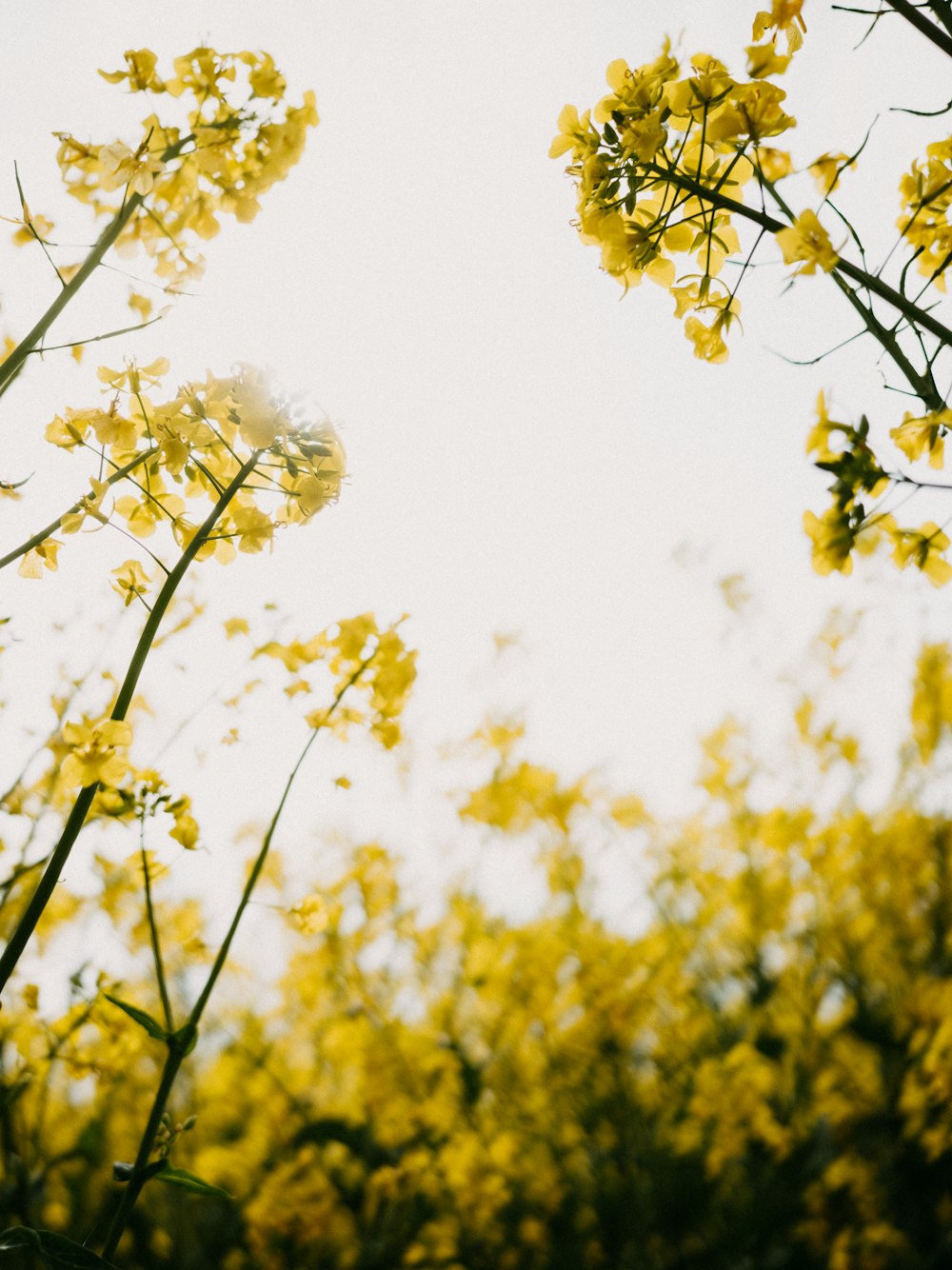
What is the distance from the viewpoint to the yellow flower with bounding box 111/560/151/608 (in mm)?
1235

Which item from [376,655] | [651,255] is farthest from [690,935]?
[651,255]

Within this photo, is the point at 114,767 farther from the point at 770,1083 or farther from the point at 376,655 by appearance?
the point at 770,1083

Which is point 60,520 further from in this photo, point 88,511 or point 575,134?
point 575,134

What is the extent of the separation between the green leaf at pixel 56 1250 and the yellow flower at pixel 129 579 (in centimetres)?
81

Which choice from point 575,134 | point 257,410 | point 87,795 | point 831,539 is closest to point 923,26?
point 575,134

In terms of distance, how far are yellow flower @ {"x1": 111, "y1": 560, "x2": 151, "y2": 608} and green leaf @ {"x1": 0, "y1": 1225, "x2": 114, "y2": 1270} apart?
31.8 inches

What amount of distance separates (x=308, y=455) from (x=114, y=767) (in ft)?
1.64

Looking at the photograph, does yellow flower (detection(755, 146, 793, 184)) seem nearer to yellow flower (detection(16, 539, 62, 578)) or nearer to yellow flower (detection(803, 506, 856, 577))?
yellow flower (detection(803, 506, 856, 577))

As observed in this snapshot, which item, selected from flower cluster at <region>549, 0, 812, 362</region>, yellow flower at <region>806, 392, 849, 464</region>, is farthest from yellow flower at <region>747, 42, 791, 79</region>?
yellow flower at <region>806, 392, 849, 464</region>

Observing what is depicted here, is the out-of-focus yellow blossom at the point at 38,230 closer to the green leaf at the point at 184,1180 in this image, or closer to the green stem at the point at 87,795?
the green stem at the point at 87,795

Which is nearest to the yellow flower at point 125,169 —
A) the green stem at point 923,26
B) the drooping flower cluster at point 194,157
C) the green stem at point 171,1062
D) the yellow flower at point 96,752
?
the drooping flower cluster at point 194,157

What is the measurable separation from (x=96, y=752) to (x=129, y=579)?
12.1 inches

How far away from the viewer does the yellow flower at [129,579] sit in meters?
1.24

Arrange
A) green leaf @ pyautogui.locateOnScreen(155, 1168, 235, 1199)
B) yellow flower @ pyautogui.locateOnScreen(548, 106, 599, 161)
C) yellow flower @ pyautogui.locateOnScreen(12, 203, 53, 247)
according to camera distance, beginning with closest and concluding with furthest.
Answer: green leaf @ pyautogui.locateOnScreen(155, 1168, 235, 1199)
yellow flower @ pyautogui.locateOnScreen(548, 106, 599, 161)
yellow flower @ pyautogui.locateOnScreen(12, 203, 53, 247)
